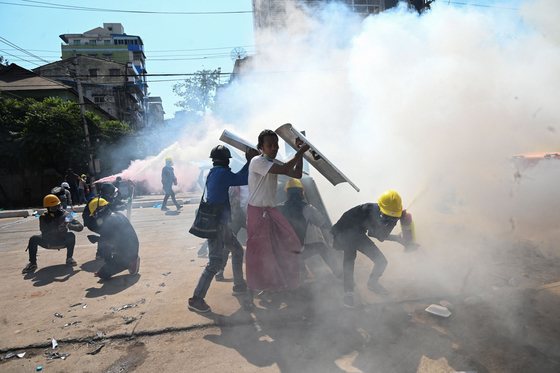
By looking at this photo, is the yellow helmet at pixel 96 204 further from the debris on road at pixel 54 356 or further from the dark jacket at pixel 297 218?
the dark jacket at pixel 297 218

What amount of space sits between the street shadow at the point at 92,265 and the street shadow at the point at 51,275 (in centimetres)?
14

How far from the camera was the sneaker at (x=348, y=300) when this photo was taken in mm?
3242

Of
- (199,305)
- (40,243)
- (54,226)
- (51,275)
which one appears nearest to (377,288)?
(199,305)

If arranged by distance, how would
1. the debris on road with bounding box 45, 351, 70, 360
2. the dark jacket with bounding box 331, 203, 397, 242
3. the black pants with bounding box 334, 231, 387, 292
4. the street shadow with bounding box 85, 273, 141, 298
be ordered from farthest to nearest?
the street shadow with bounding box 85, 273, 141, 298 → the black pants with bounding box 334, 231, 387, 292 → the dark jacket with bounding box 331, 203, 397, 242 → the debris on road with bounding box 45, 351, 70, 360

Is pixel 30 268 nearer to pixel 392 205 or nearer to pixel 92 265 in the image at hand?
pixel 92 265

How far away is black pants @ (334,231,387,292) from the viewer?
3.38 metres

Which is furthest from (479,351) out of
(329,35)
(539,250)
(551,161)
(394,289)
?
(329,35)

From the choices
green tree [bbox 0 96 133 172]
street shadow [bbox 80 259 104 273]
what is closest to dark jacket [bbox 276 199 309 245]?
street shadow [bbox 80 259 104 273]

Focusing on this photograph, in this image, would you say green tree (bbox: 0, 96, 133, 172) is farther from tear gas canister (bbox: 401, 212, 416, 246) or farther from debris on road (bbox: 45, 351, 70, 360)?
tear gas canister (bbox: 401, 212, 416, 246)

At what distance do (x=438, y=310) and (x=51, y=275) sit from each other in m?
4.85

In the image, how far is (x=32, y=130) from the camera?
16953 millimetres

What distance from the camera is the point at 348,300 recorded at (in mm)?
3270

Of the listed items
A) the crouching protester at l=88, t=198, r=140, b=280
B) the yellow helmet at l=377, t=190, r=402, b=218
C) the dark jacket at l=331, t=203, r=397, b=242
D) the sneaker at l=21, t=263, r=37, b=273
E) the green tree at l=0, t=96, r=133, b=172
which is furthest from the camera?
the green tree at l=0, t=96, r=133, b=172

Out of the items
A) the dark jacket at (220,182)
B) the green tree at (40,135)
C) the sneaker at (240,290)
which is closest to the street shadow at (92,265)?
the sneaker at (240,290)
